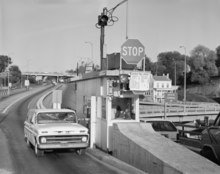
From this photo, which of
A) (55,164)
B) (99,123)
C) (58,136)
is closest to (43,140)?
(58,136)

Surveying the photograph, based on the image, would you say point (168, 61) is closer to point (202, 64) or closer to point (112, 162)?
point (202, 64)

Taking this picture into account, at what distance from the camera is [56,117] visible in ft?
50.6

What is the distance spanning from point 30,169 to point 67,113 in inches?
178

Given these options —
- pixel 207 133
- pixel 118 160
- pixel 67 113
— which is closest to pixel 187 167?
pixel 207 133

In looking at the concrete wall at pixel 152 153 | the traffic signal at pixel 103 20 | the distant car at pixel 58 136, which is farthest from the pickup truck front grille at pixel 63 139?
the traffic signal at pixel 103 20

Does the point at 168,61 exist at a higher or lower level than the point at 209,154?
higher

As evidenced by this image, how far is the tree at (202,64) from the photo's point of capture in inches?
6225

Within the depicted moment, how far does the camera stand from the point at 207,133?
9.91 metres

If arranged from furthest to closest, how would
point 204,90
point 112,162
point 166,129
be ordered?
1. point 204,90
2. point 166,129
3. point 112,162

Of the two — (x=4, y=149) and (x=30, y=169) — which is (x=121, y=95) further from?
(x=4, y=149)

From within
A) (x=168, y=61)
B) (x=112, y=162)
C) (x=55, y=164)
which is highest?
(x=168, y=61)

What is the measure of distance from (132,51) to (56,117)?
4146 mm

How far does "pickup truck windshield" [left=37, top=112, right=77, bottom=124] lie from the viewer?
1507cm

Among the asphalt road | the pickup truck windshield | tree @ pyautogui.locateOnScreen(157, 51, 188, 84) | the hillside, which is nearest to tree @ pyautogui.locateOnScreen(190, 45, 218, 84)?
the hillside
